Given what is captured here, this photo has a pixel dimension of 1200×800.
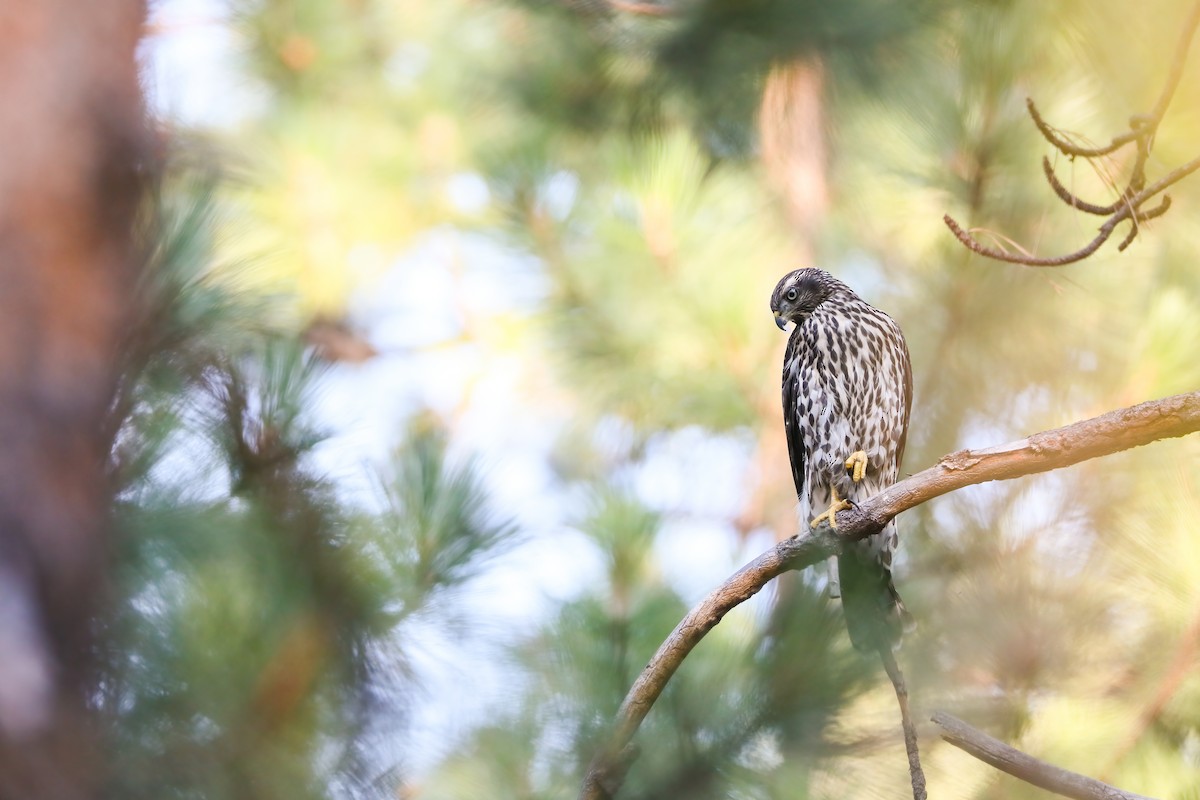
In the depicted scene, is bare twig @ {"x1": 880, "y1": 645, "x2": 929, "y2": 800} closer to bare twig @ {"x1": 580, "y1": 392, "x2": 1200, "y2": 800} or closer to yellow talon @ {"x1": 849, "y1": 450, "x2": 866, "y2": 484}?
bare twig @ {"x1": 580, "y1": 392, "x2": 1200, "y2": 800}

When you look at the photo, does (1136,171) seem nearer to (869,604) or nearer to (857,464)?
(857,464)

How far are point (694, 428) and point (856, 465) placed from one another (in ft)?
5.96

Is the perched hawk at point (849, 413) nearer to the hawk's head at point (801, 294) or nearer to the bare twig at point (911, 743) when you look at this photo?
the hawk's head at point (801, 294)

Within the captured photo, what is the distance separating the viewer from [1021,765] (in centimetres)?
191

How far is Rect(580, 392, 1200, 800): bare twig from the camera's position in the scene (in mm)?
1700

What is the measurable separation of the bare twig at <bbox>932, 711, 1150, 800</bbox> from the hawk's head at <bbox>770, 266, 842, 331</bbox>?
126 centimetres

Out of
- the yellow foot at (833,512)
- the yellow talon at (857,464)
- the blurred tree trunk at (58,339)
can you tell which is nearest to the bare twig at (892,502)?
the yellow foot at (833,512)

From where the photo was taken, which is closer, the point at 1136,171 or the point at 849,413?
the point at 1136,171

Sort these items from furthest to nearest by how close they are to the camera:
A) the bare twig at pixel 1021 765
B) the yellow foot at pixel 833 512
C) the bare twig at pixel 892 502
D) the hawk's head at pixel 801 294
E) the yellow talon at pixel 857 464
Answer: the hawk's head at pixel 801 294 → the yellow talon at pixel 857 464 → the yellow foot at pixel 833 512 → the bare twig at pixel 1021 765 → the bare twig at pixel 892 502

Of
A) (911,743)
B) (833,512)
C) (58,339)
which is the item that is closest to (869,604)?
(833,512)

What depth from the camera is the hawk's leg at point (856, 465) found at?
2541 millimetres

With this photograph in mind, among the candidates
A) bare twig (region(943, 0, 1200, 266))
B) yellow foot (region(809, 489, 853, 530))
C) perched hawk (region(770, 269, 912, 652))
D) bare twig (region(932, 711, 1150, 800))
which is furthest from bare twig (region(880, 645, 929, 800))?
bare twig (region(943, 0, 1200, 266))

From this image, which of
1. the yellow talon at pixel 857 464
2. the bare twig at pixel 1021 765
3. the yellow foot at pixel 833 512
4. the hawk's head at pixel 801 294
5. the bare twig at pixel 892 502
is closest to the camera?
the bare twig at pixel 892 502

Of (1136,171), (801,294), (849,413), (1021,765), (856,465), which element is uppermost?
(801,294)
